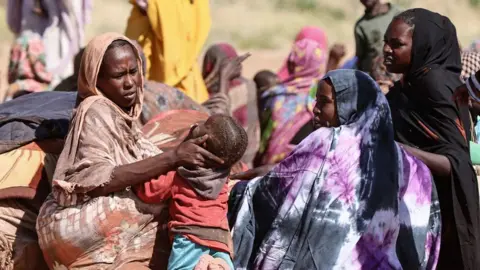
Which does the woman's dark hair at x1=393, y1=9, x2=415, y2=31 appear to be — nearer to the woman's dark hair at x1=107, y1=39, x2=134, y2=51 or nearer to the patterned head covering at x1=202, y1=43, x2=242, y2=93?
the woman's dark hair at x1=107, y1=39, x2=134, y2=51

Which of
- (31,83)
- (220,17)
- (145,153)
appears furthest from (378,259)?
(220,17)

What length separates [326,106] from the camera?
560cm

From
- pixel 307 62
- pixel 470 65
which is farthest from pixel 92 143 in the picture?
pixel 307 62

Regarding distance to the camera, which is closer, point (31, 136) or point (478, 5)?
point (31, 136)

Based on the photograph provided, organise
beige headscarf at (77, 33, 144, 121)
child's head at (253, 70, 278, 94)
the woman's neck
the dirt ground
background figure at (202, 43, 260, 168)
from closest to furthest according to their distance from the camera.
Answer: beige headscarf at (77, 33, 144, 121), background figure at (202, 43, 260, 168), child's head at (253, 70, 278, 94), the woman's neck, the dirt ground

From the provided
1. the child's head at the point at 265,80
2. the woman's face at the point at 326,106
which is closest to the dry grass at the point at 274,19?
the child's head at the point at 265,80

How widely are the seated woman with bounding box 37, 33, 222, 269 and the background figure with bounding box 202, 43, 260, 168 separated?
4110 millimetres

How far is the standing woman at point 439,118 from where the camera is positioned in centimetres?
577

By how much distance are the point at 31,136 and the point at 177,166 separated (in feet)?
3.73

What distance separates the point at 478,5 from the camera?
2886cm

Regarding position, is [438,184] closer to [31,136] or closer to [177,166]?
[177,166]

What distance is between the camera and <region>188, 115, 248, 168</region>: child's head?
16.9ft

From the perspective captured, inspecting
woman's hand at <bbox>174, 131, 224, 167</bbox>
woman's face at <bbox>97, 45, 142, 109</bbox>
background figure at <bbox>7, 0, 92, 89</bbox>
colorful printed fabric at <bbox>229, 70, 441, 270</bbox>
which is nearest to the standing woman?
colorful printed fabric at <bbox>229, 70, 441, 270</bbox>

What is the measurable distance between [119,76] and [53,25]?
6461 millimetres
